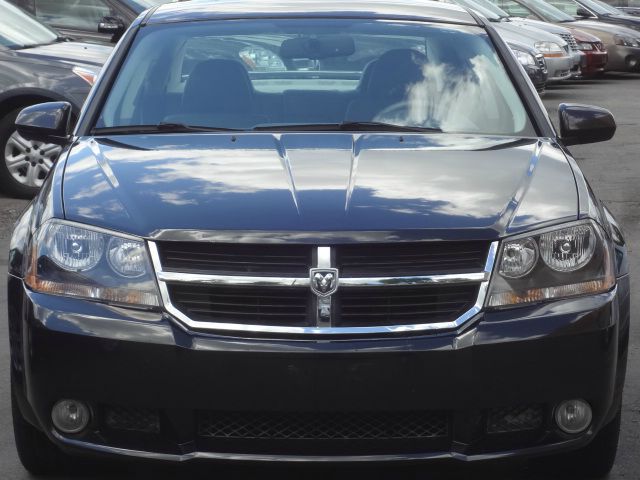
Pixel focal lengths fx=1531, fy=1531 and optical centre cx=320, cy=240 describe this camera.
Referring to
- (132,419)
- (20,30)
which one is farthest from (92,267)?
(20,30)

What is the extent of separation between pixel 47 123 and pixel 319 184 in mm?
1697

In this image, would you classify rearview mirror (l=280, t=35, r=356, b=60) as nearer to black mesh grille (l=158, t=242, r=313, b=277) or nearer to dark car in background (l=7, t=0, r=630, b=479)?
dark car in background (l=7, t=0, r=630, b=479)

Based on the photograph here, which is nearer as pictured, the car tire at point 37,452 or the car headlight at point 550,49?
the car tire at point 37,452

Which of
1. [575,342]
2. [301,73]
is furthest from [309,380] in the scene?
[301,73]

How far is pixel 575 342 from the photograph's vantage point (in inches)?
164

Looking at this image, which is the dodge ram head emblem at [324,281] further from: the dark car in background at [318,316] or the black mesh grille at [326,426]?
the black mesh grille at [326,426]

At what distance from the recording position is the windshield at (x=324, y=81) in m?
5.53

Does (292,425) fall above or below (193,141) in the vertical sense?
below

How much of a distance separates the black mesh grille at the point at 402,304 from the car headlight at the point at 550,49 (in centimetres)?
1697

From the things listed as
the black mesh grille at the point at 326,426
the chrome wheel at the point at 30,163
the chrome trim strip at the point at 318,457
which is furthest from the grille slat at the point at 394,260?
the chrome wheel at the point at 30,163

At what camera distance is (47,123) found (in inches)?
229

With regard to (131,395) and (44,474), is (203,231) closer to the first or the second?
(131,395)

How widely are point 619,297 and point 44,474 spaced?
71.9 inches

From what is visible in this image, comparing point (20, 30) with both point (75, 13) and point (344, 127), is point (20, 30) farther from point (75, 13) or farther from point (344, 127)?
point (344, 127)
